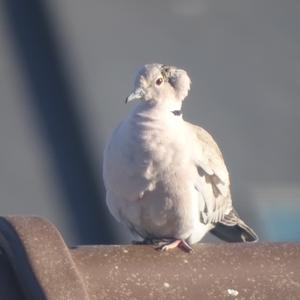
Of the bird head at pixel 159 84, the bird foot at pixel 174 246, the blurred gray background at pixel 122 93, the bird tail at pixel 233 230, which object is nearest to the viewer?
the bird foot at pixel 174 246

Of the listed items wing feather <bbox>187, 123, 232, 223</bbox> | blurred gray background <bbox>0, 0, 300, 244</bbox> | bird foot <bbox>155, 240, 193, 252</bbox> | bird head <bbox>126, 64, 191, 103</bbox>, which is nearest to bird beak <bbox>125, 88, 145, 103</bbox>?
bird head <bbox>126, 64, 191, 103</bbox>

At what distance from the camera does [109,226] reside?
4645mm

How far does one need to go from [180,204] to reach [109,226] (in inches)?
50.9

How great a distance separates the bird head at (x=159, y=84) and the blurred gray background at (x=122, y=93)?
115cm

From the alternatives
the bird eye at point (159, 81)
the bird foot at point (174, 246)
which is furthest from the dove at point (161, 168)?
the bird foot at point (174, 246)

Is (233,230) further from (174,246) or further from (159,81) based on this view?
(174,246)

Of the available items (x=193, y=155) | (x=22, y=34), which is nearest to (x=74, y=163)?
(x=22, y=34)

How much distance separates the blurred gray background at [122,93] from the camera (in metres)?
4.69

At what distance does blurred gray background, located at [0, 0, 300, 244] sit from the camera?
4.69 metres

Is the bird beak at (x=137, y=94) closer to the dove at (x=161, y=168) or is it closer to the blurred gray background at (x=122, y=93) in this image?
the dove at (x=161, y=168)

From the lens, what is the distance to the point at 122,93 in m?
4.91

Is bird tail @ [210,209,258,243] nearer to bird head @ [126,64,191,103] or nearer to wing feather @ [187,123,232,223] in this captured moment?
wing feather @ [187,123,232,223]

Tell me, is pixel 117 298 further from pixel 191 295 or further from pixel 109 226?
pixel 109 226

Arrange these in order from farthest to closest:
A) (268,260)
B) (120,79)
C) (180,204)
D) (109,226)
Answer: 1. (120,79)
2. (109,226)
3. (180,204)
4. (268,260)
